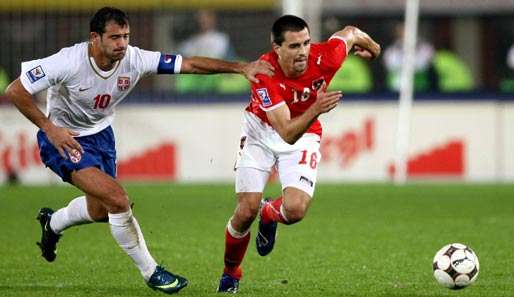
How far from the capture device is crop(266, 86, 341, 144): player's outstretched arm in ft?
30.7

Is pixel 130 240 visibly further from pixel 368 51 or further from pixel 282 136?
pixel 368 51

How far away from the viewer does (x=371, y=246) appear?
13.4 m

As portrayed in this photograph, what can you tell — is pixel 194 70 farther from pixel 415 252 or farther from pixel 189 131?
pixel 189 131

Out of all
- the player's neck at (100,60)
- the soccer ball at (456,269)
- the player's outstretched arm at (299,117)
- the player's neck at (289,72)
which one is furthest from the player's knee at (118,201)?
the soccer ball at (456,269)

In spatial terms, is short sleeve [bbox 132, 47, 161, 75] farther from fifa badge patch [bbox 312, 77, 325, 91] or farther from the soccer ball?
the soccer ball

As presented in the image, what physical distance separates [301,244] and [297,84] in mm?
3764

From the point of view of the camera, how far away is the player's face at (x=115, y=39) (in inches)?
392

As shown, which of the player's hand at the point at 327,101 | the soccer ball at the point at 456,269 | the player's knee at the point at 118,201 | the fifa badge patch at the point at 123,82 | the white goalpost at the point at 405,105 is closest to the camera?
the player's hand at the point at 327,101

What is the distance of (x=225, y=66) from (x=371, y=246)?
152 inches

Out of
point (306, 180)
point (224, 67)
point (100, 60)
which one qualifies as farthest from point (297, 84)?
point (100, 60)

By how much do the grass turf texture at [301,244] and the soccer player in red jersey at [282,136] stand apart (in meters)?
0.49

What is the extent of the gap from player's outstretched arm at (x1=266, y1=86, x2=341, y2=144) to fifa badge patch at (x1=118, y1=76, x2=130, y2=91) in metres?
1.12

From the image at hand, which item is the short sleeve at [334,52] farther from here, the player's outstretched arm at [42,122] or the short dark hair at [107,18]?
the player's outstretched arm at [42,122]

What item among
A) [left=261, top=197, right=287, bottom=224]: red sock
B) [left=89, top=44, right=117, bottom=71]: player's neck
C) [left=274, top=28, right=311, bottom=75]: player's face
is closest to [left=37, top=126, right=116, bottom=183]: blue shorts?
[left=89, top=44, right=117, bottom=71]: player's neck
